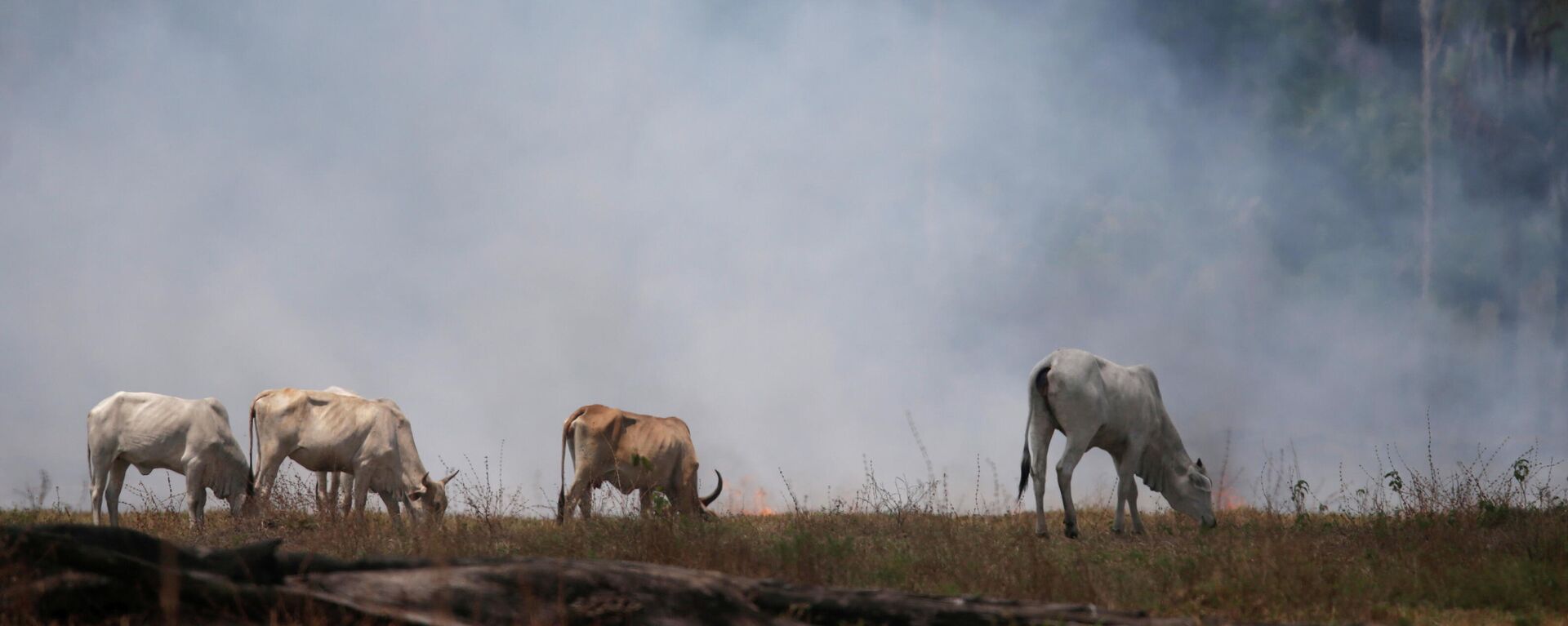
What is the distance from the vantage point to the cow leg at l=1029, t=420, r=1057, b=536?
13679 mm

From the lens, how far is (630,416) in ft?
52.6

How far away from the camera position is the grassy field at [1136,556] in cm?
841

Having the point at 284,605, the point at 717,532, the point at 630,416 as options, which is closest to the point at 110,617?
the point at 284,605

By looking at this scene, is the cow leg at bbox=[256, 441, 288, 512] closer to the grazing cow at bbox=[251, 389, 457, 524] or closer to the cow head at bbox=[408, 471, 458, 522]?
the grazing cow at bbox=[251, 389, 457, 524]

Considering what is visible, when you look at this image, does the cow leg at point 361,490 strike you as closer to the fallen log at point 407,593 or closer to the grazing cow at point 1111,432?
the grazing cow at point 1111,432

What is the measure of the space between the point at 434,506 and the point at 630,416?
10.7 feet

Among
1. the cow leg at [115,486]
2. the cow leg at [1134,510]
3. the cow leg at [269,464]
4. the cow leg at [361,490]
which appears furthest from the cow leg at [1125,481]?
the cow leg at [115,486]

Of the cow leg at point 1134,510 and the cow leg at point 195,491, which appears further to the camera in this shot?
the cow leg at point 195,491

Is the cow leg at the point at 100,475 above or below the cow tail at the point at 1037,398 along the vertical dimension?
below

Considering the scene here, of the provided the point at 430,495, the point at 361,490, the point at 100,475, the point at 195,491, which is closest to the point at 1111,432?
the point at 430,495

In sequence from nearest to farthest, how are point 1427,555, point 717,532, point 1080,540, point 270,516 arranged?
point 717,532 < point 1427,555 < point 1080,540 < point 270,516

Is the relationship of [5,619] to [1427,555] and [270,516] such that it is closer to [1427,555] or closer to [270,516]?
[270,516]

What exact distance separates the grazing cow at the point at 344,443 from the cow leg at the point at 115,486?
6.39ft

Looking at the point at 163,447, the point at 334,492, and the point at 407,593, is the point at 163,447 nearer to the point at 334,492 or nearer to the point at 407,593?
the point at 334,492
